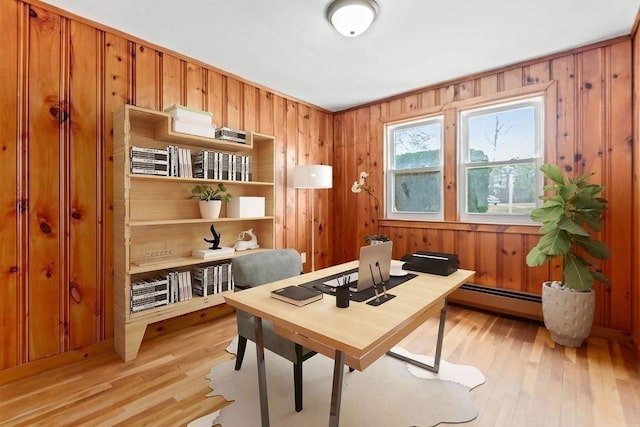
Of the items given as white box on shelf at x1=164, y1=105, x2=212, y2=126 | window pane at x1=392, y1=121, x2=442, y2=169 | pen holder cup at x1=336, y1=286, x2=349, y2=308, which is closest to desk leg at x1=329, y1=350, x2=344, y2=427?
pen holder cup at x1=336, y1=286, x2=349, y2=308

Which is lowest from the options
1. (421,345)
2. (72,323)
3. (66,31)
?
(421,345)

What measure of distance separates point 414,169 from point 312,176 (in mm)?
1284

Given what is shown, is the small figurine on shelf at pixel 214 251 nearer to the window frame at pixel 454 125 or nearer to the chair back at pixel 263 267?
the chair back at pixel 263 267

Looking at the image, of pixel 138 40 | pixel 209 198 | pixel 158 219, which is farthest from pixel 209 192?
pixel 138 40

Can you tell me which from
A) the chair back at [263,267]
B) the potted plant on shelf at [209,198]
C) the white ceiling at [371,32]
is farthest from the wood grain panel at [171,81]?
the chair back at [263,267]

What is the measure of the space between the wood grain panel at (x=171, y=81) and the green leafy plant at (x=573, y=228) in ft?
10.7

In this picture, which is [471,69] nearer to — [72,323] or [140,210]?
[140,210]

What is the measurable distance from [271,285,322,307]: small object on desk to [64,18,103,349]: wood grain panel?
1.73m

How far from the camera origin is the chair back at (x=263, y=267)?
190 centimetres

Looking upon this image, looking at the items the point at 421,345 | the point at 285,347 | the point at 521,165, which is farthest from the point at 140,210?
the point at 521,165

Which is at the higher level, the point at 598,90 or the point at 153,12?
the point at 153,12

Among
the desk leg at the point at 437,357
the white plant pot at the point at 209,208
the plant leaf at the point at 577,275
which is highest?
the white plant pot at the point at 209,208

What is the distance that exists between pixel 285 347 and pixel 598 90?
3227 millimetres

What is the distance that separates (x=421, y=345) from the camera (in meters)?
2.46
